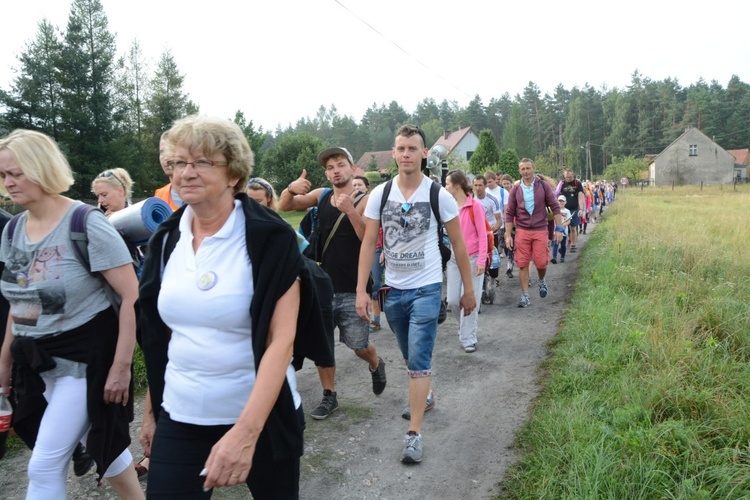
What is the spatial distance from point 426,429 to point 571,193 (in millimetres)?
10653

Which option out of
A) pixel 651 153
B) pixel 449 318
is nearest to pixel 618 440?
pixel 449 318

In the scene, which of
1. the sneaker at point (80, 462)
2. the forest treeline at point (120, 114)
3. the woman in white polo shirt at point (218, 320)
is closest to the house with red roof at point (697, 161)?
the forest treeline at point (120, 114)

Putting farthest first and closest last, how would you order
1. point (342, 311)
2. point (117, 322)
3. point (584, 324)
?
point (584, 324) → point (342, 311) → point (117, 322)

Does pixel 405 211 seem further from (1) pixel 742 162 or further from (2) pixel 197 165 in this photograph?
(1) pixel 742 162

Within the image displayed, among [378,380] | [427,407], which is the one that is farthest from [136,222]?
[427,407]

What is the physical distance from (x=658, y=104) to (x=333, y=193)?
104329 millimetres

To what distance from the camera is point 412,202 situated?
4070 mm

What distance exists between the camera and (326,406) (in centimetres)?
465

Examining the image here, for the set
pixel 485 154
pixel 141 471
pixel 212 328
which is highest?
pixel 485 154

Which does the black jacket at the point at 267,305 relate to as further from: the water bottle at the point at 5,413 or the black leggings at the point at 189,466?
the water bottle at the point at 5,413

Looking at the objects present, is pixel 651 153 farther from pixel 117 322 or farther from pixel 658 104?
pixel 117 322

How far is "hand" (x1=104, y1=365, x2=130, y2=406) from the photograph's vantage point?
2.66m

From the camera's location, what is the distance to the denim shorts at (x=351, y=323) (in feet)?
15.3

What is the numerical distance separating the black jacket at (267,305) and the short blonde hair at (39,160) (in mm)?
937
